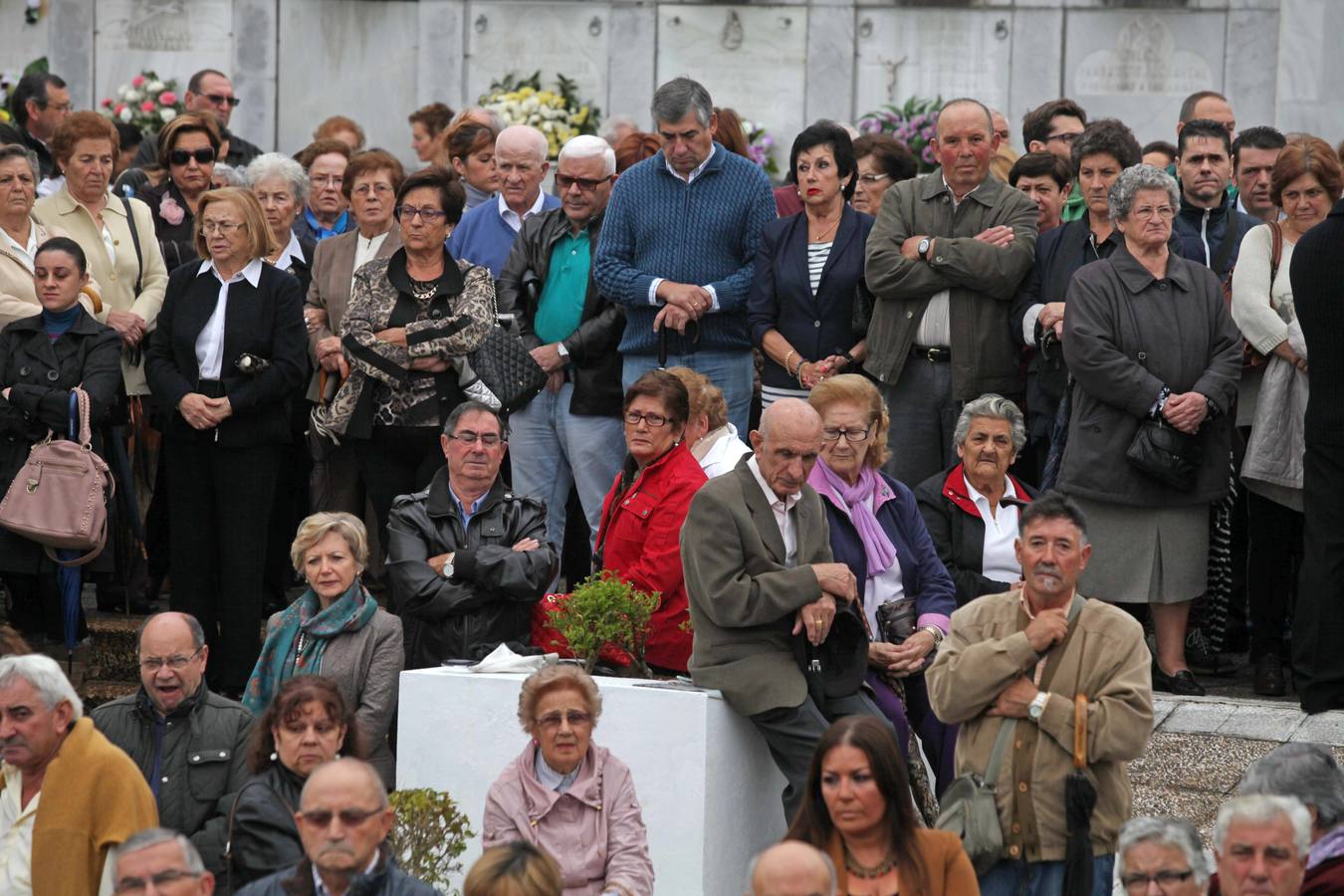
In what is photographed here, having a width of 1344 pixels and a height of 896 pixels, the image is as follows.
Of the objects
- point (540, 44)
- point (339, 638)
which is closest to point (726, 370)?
point (339, 638)

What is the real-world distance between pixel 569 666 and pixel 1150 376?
315 cm

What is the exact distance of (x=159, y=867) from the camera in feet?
19.5

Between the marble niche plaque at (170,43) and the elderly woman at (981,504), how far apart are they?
922 cm

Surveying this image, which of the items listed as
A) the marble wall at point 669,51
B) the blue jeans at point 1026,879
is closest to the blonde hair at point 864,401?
the blue jeans at point 1026,879

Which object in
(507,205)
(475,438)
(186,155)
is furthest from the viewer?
(186,155)

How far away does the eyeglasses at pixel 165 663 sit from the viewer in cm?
773

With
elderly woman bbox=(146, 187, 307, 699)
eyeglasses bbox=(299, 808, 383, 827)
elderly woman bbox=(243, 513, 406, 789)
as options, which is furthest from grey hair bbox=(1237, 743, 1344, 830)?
elderly woman bbox=(146, 187, 307, 699)

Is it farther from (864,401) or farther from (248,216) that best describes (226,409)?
(864,401)

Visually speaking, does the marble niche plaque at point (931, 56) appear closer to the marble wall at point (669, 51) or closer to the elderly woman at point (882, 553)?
the marble wall at point (669, 51)

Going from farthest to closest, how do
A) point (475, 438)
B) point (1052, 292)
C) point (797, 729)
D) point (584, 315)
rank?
point (584, 315)
point (1052, 292)
point (475, 438)
point (797, 729)

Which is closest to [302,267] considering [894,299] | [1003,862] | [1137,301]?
[894,299]

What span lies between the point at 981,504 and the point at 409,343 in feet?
8.75

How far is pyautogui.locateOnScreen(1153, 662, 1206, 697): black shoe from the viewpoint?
937cm

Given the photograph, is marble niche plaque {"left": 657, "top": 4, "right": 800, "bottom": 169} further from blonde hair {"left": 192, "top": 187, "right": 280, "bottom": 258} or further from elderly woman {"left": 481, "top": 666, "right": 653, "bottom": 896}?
elderly woman {"left": 481, "top": 666, "right": 653, "bottom": 896}
